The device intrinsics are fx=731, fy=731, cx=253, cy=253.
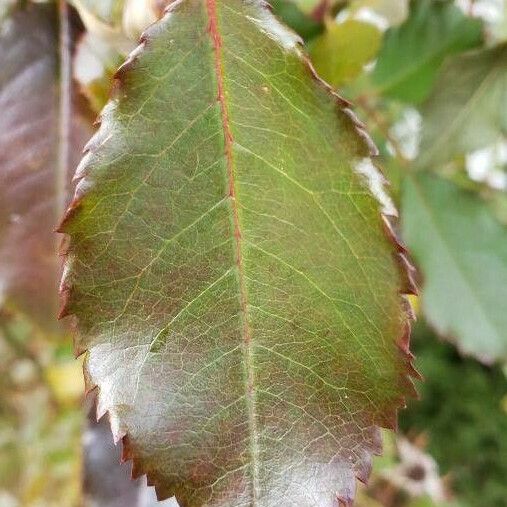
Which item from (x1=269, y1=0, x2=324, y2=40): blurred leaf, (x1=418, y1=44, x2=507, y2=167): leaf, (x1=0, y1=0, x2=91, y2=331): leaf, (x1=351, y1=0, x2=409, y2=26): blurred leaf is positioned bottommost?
(x1=418, y1=44, x2=507, y2=167): leaf

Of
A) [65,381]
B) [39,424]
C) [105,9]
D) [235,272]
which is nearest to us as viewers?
[235,272]

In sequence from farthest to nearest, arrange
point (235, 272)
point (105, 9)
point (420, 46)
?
point (420, 46)
point (105, 9)
point (235, 272)

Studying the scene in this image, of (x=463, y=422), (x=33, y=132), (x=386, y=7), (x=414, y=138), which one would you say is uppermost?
(x=33, y=132)

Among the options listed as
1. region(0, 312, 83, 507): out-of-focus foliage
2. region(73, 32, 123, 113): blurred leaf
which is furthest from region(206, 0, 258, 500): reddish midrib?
region(0, 312, 83, 507): out-of-focus foliage

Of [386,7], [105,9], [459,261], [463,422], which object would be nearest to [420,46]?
[386,7]

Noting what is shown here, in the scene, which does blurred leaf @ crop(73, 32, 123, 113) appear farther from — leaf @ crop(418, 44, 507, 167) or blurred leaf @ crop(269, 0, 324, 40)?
leaf @ crop(418, 44, 507, 167)

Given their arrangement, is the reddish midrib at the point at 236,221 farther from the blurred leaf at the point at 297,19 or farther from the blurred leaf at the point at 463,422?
the blurred leaf at the point at 463,422

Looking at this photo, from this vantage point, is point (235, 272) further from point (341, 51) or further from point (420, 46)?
point (420, 46)
